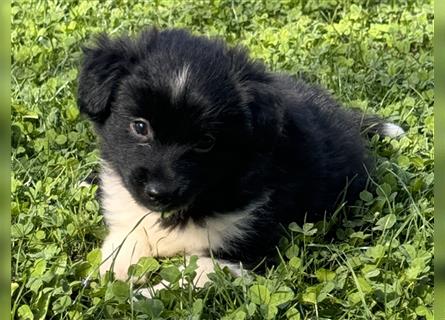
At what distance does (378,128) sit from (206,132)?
5.37 ft

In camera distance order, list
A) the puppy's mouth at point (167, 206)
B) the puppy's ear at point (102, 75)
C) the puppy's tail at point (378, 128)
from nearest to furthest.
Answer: the puppy's mouth at point (167, 206) → the puppy's ear at point (102, 75) → the puppy's tail at point (378, 128)

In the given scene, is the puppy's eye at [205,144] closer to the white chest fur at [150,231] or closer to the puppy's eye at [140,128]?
the puppy's eye at [140,128]

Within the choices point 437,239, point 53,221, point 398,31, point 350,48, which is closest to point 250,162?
point 53,221

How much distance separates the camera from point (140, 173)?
250 centimetres

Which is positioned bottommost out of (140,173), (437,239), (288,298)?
(288,298)

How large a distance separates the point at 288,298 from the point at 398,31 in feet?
11.1

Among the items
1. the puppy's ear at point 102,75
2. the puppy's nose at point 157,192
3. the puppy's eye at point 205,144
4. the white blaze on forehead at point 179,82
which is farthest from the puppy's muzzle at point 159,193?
the puppy's ear at point 102,75

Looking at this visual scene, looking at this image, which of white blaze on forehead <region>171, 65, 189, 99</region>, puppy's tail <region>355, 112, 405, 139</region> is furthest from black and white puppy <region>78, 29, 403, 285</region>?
puppy's tail <region>355, 112, 405, 139</region>

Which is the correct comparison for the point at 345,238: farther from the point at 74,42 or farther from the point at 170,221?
the point at 74,42

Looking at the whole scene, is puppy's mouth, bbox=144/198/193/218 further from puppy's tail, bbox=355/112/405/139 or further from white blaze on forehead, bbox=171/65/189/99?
puppy's tail, bbox=355/112/405/139

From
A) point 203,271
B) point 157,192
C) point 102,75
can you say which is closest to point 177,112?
point 157,192

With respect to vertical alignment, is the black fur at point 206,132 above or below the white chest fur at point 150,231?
above

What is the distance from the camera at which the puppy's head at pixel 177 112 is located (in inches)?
96.3

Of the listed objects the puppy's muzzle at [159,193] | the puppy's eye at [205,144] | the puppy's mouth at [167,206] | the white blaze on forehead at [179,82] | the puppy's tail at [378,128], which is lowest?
the puppy's tail at [378,128]
